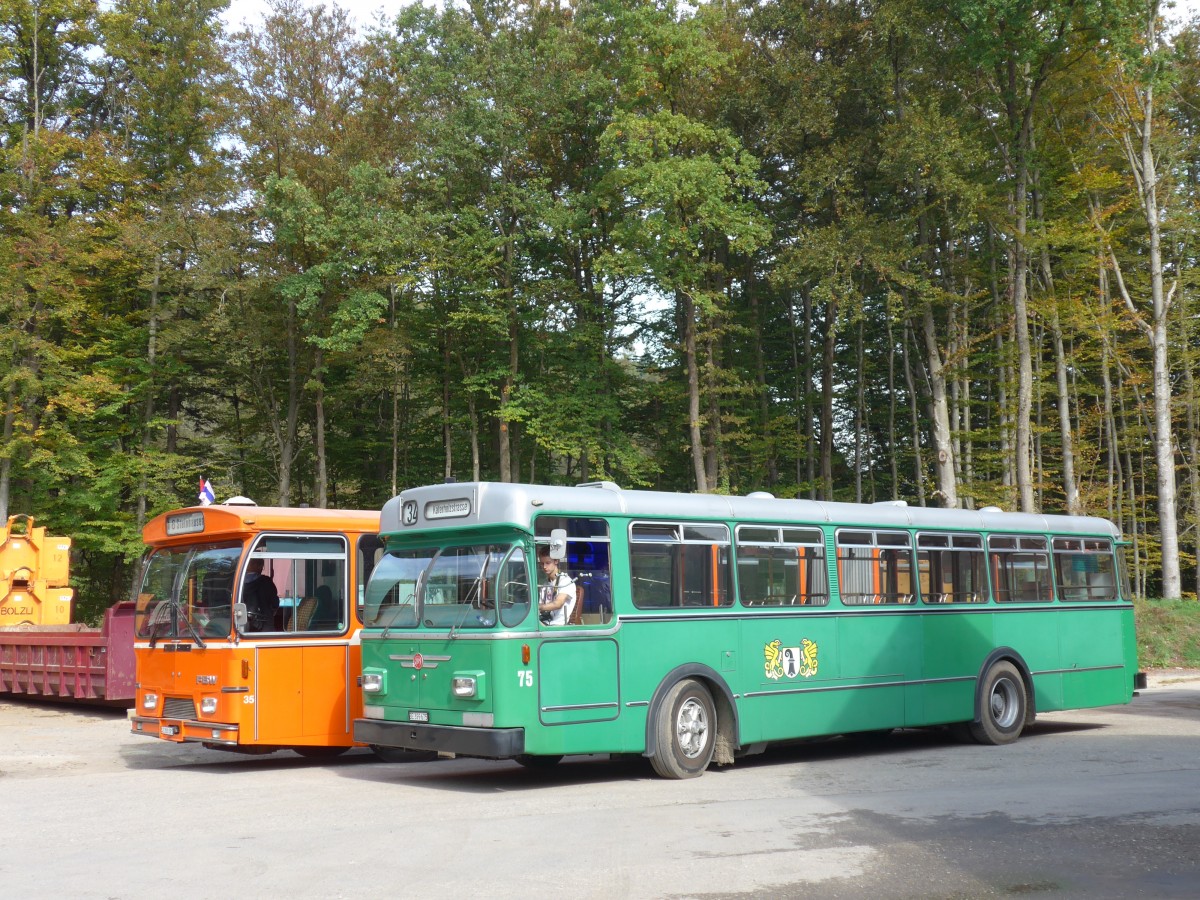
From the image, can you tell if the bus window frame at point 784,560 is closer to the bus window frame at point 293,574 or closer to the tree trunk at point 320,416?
the bus window frame at point 293,574

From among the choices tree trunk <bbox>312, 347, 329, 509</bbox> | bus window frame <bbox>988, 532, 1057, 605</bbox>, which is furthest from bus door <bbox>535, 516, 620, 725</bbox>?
tree trunk <bbox>312, 347, 329, 509</bbox>

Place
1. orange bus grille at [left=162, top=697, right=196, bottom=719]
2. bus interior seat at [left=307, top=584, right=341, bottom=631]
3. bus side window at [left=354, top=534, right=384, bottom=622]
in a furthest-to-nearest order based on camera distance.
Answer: bus side window at [left=354, top=534, right=384, bottom=622], bus interior seat at [left=307, top=584, right=341, bottom=631], orange bus grille at [left=162, top=697, right=196, bottom=719]

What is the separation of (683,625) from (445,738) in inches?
104

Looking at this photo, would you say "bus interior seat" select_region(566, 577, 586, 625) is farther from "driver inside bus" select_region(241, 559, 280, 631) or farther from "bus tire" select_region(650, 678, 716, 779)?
"driver inside bus" select_region(241, 559, 280, 631)

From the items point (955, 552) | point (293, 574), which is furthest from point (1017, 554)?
point (293, 574)

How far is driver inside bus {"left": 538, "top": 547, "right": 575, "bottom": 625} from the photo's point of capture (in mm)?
11469

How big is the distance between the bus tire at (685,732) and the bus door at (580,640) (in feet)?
2.10

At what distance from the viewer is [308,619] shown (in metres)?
13.7

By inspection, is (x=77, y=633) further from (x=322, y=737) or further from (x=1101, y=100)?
(x=1101, y=100)

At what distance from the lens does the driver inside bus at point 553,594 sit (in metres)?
11.5

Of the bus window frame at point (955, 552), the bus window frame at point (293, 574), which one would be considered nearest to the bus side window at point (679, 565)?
the bus window frame at point (955, 552)

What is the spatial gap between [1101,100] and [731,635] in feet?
88.6

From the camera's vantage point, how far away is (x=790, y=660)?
13508mm

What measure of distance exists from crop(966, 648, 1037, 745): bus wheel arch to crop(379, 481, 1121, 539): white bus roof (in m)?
2.08
